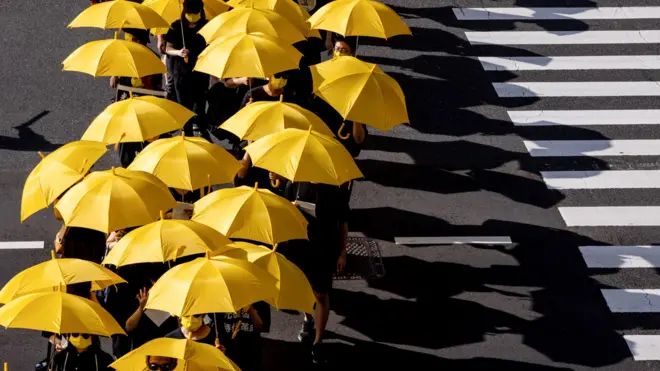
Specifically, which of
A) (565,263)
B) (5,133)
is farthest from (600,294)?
(5,133)

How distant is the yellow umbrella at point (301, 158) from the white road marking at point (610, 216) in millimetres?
4418

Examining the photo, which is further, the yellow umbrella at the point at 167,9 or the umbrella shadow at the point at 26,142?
the umbrella shadow at the point at 26,142

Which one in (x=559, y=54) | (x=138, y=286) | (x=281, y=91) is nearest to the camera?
(x=138, y=286)

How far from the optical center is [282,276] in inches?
383

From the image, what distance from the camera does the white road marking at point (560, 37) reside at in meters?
19.2

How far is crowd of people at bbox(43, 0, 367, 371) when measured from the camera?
9.70 meters

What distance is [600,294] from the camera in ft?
43.3

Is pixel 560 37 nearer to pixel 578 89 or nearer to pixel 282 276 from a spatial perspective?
pixel 578 89

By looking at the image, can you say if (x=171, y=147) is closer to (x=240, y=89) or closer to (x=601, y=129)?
(x=240, y=89)

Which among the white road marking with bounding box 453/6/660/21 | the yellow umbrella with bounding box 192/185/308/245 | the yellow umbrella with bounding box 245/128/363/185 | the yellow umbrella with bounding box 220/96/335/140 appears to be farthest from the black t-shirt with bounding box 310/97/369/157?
the white road marking with bounding box 453/6/660/21

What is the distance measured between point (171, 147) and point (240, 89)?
9.61ft

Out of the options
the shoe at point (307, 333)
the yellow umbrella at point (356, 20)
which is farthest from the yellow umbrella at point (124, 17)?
the shoe at point (307, 333)

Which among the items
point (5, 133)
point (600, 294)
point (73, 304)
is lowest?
point (600, 294)

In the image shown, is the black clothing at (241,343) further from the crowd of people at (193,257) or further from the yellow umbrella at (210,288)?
the yellow umbrella at (210,288)
